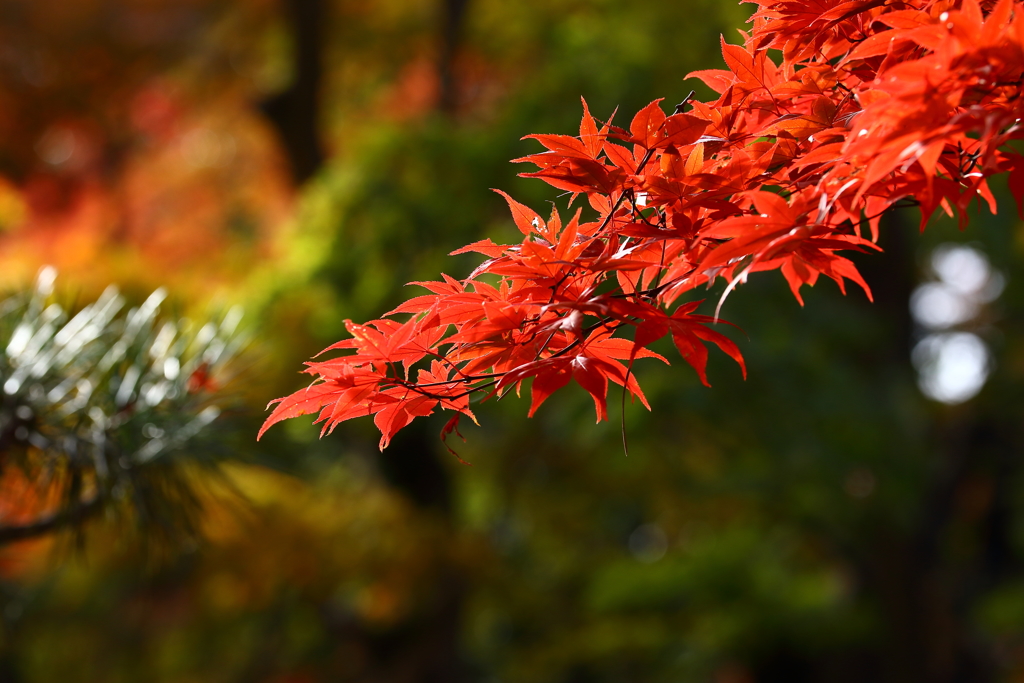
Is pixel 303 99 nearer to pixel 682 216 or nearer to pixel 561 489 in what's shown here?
pixel 561 489

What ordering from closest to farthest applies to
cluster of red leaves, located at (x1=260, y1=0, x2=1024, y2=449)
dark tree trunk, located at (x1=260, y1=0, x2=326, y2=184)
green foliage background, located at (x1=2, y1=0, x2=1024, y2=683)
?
cluster of red leaves, located at (x1=260, y1=0, x2=1024, y2=449) → green foliage background, located at (x1=2, y1=0, x2=1024, y2=683) → dark tree trunk, located at (x1=260, y1=0, x2=326, y2=184)

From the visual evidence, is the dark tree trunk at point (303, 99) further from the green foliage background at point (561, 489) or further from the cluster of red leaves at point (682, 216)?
the cluster of red leaves at point (682, 216)

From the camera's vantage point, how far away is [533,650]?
5.48 meters

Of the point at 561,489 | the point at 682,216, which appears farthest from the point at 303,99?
the point at 682,216

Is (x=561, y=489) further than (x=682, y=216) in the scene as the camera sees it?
Yes

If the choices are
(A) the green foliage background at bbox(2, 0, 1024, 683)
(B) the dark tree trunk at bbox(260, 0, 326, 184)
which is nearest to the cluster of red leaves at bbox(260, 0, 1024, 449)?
(A) the green foliage background at bbox(2, 0, 1024, 683)

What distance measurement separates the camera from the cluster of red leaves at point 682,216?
0.83 meters

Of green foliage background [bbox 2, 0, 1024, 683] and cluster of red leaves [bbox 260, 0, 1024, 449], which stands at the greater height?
cluster of red leaves [bbox 260, 0, 1024, 449]

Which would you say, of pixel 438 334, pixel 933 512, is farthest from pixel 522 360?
pixel 933 512

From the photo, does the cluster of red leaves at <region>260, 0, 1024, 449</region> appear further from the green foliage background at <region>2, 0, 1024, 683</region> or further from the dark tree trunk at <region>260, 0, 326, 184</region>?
the dark tree trunk at <region>260, 0, 326, 184</region>

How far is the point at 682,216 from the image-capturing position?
0.88 meters

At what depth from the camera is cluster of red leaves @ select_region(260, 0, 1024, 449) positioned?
32.6 inches

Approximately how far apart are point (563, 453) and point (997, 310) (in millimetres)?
4575

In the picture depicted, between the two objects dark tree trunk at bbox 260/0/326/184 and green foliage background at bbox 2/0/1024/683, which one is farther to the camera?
dark tree trunk at bbox 260/0/326/184
